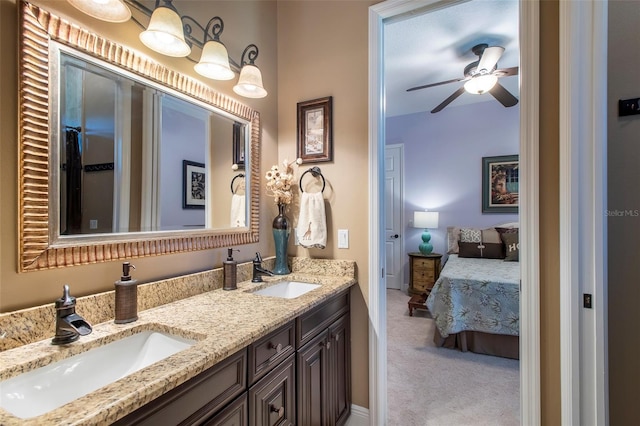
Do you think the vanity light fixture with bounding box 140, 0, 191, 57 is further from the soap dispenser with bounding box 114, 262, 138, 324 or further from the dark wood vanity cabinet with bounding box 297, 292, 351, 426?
the dark wood vanity cabinet with bounding box 297, 292, 351, 426

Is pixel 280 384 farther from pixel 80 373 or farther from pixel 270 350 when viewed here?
pixel 80 373

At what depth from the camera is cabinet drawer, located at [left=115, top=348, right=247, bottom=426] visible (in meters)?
0.71

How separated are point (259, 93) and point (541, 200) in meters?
1.50

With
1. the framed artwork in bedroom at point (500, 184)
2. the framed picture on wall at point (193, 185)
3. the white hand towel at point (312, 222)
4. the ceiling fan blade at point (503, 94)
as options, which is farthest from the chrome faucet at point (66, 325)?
the framed artwork in bedroom at point (500, 184)

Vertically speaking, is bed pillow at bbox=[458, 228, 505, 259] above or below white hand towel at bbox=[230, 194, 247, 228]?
below

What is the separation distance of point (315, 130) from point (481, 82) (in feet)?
6.13

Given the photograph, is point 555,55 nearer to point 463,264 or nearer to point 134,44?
point 134,44

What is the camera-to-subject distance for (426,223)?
4508 millimetres

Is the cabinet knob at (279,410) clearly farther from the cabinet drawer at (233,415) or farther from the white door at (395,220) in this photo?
the white door at (395,220)

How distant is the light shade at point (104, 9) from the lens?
0.97m

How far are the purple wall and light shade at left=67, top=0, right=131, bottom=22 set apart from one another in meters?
A: 4.46

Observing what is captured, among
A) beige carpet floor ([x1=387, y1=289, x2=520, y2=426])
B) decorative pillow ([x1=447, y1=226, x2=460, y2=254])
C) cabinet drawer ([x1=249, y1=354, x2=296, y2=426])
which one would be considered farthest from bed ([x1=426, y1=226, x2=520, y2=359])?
cabinet drawer ([x1=249, y1=354, x2=296, y2=426])

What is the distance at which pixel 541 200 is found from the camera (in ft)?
4.58

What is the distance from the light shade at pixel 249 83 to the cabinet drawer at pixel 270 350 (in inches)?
47.1
